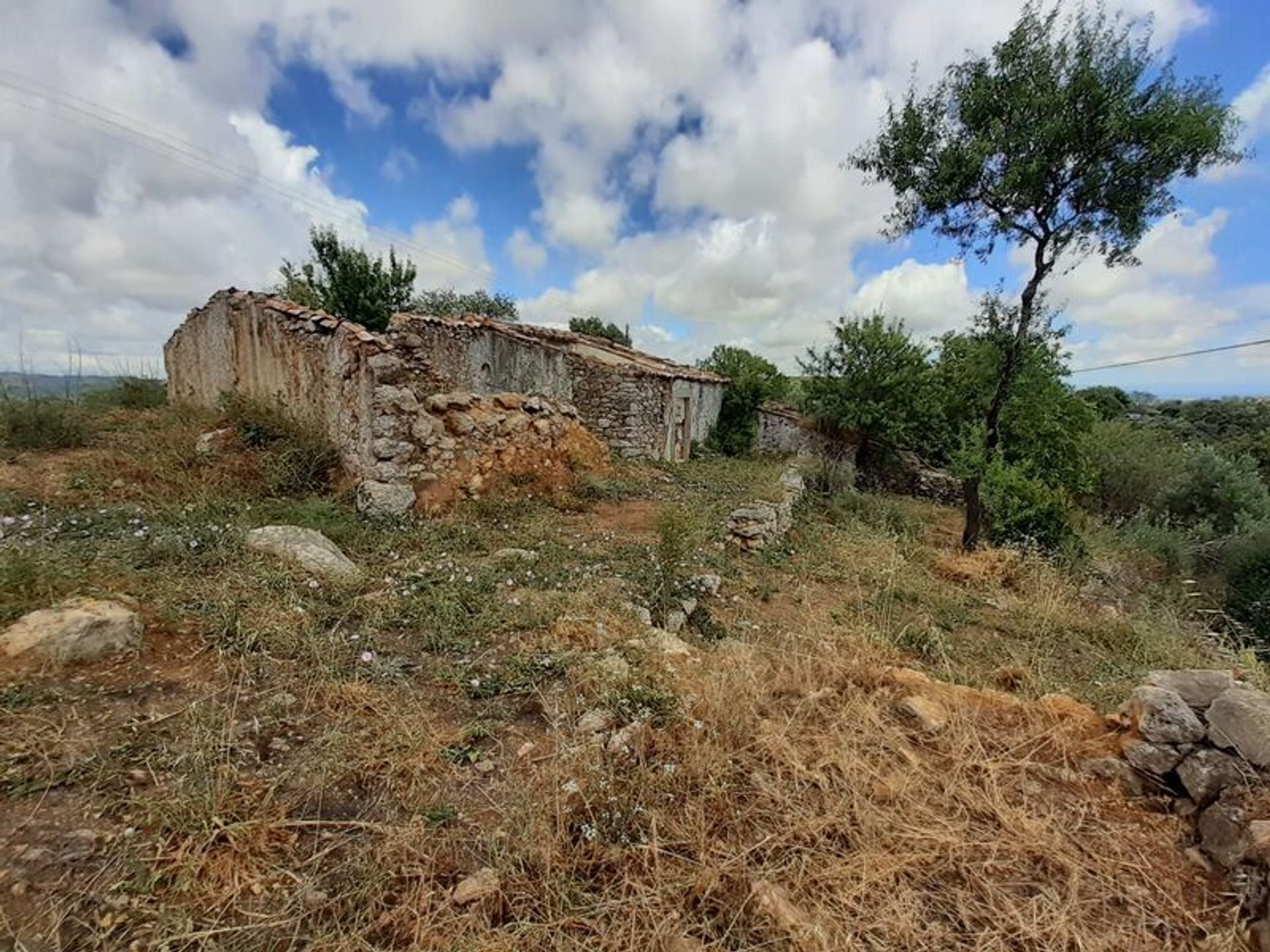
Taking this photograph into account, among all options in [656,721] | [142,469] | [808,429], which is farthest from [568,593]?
[808,429]

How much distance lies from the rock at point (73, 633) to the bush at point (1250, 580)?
11.9 metres

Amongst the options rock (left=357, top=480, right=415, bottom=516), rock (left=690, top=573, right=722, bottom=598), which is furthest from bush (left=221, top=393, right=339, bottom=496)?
rock (left=690, top=573, right=722, bottom=598)

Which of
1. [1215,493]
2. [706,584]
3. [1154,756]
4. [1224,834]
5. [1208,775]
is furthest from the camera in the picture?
[1215,493]

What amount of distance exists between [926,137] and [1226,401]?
1246 inches

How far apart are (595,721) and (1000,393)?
8.17m

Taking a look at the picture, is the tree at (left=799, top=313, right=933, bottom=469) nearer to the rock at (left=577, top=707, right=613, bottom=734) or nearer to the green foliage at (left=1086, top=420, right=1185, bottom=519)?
the green foliage at (left=1086, top=420, right=1185, bottom=519)

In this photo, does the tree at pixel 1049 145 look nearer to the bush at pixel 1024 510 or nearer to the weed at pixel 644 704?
the bush at pixel 1024 510

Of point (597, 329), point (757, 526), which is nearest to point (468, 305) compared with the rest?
point (597, 329)

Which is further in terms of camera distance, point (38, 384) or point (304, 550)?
point (38, 384)

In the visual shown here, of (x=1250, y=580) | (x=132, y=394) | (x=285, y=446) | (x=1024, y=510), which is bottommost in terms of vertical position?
(x=1250, y=580)

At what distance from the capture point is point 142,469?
6.00 meters

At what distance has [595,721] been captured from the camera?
2.68m

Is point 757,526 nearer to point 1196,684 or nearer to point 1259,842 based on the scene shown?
point 1196,684

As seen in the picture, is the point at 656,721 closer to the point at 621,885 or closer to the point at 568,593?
the point at 621,885
